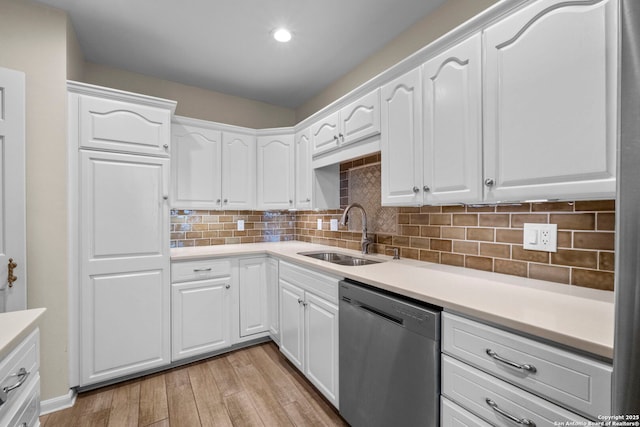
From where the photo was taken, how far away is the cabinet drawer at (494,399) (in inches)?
32.4

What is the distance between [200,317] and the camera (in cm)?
238

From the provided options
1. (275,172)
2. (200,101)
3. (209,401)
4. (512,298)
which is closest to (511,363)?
(512,298)

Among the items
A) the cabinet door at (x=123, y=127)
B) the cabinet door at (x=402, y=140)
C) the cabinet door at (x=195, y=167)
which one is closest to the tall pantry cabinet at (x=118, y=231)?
the cabinet door at (x=123, y=127)

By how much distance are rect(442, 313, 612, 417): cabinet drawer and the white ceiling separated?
1.96 metres

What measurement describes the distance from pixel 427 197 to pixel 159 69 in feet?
8.70

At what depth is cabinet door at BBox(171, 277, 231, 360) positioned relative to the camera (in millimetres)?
2289

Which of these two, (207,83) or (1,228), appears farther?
(207,83)

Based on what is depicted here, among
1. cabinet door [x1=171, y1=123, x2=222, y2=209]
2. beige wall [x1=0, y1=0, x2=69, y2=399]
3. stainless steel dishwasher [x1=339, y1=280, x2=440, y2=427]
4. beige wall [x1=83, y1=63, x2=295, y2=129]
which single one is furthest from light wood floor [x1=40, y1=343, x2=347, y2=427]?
beige wall [x1=83, y1=63, x2=295, y2=129]

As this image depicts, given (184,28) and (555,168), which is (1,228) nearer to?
(184,28)

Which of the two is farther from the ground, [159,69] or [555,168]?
→ [159,69]

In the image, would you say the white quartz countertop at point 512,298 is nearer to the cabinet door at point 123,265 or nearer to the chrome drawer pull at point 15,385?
the chrome drawer pull at point 15,385

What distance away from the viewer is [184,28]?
Result: 208 centimetres

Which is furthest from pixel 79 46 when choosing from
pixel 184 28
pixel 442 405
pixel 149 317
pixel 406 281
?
pixel 442 405

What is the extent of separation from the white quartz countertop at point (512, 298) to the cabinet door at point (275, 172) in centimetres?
136
